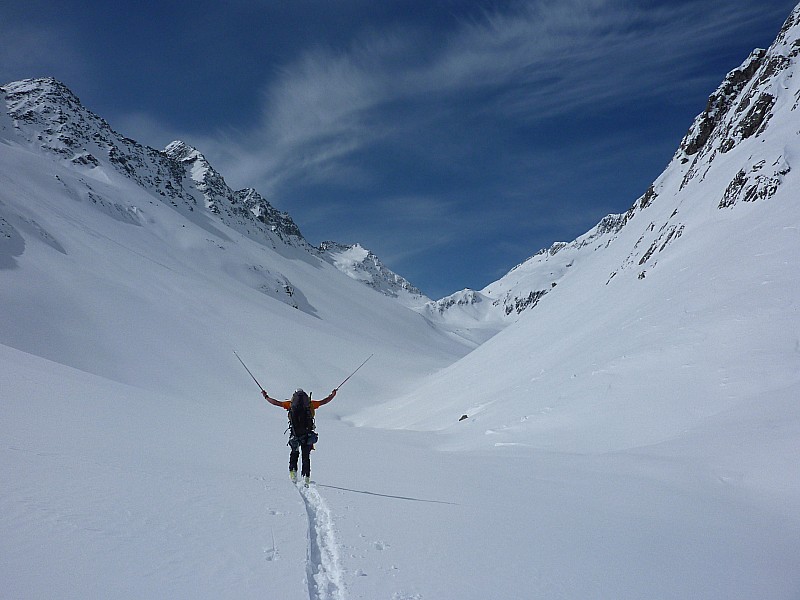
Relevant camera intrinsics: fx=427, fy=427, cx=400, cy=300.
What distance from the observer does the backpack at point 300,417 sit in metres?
9.46

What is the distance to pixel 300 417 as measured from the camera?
9617 millimetres

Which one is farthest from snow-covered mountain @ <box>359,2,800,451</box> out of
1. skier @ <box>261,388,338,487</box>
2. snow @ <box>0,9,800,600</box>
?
skier @ <box>261,388,338,487</box>

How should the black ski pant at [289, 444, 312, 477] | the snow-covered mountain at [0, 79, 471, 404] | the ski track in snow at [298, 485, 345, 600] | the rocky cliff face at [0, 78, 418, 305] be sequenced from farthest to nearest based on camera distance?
the rocky cliff face at [0, 78, 418, 305] → the snow-covered mountain at [0, 79, 471, 404] → the black ski pant at [289, 444, 312, 477] → the ski track in snow at [298, 485, 345, 600]

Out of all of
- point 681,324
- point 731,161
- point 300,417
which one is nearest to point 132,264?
point 300,417

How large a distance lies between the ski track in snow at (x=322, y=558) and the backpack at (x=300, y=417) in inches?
104

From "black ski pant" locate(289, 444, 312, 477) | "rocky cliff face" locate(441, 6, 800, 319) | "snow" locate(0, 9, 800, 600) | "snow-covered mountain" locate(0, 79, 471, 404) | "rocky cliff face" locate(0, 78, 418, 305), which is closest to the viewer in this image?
"snow" locate(0, 9, 800, 600)

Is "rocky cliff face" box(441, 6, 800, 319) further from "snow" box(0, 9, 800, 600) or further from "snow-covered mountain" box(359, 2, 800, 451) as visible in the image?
"snow" box(0, 9, 800, 600)

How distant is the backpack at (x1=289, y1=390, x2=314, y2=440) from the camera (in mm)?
9463

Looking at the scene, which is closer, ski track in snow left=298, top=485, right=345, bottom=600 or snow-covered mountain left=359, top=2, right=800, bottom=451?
ski track in snow left=298, top=485, right=345, bottom=600

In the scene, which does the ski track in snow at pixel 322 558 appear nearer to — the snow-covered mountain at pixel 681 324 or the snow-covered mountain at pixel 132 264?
the snow-covered mountain at pixel 681 324

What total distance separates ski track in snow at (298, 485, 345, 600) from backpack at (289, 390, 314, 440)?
2651 millimetres

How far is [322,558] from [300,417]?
4.94 m

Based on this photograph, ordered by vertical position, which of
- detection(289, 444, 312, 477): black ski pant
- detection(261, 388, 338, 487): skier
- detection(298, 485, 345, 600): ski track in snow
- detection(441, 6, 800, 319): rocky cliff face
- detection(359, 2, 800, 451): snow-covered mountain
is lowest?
detection(298, 485, 345, 600): ski track in snow

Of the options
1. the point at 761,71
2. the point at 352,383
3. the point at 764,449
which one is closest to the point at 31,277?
the point at 352,383
